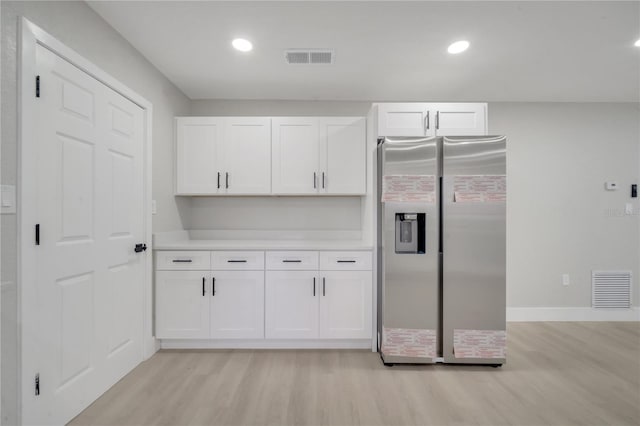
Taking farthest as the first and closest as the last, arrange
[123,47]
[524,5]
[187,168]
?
[187,168]
[123,47]
[524,5]

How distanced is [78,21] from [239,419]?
2.64 metres

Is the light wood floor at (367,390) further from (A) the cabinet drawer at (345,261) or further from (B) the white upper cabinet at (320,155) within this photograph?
(B) the white upper cabinet at (320,155)

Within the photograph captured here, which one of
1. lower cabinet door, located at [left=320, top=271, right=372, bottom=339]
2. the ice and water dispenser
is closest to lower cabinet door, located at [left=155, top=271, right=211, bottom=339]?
lower cabinet door, located at [left=320, top=271, right=372, bottom=339]

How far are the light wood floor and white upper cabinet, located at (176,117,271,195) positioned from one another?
1.63m

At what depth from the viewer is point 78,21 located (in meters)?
1.81

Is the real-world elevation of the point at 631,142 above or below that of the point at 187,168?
above

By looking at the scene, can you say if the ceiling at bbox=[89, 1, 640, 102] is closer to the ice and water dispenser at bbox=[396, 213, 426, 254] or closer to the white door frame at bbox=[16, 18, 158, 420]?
the white door frame at bbox=[16, 18, 158, 420]

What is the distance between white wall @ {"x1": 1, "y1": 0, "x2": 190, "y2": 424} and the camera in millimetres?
1385

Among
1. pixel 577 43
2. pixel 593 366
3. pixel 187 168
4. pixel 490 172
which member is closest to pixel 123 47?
pixel 187 168

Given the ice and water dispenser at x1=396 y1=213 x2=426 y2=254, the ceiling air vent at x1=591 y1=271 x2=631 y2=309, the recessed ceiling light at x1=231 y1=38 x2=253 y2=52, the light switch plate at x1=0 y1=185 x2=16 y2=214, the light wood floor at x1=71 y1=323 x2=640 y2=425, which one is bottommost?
the light wood floor at x1=71 y1=323 x2=640 y2=425

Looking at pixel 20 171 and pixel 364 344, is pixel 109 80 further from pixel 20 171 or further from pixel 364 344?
pixel 364 344

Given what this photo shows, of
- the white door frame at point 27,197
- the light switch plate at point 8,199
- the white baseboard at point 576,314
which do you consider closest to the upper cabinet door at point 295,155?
the white door frame at point 27,197

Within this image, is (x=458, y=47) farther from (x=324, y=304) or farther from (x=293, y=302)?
(x=293, y=302)

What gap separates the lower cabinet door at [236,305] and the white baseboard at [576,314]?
292 cm
